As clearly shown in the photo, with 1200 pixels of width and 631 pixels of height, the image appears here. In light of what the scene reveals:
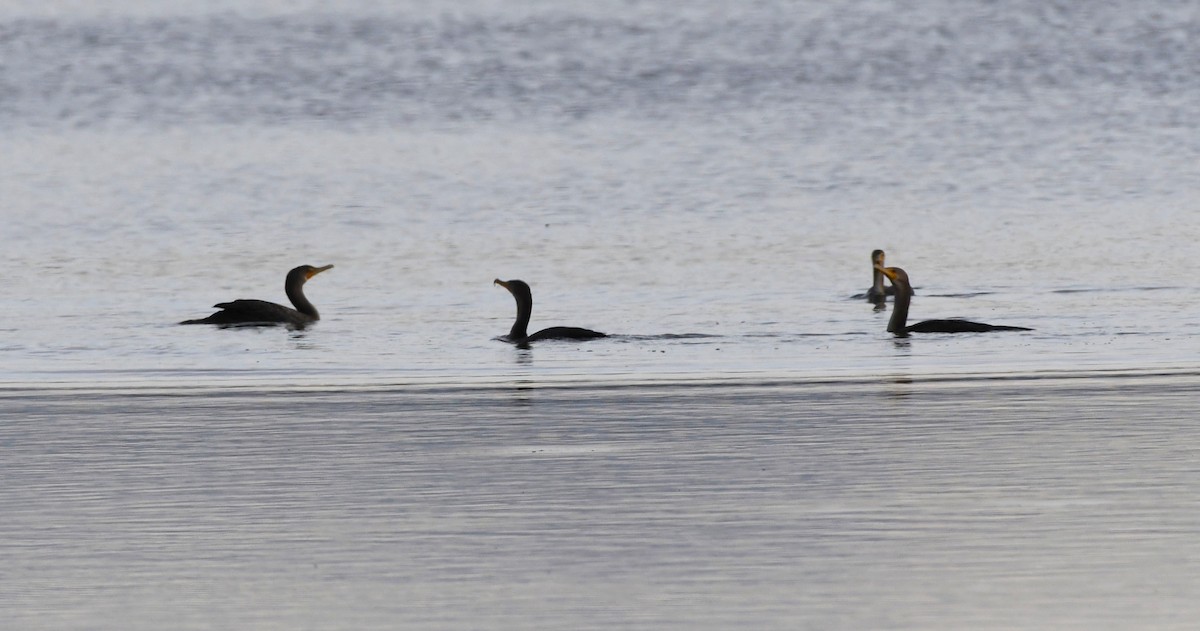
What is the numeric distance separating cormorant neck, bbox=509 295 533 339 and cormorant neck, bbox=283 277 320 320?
2988mm

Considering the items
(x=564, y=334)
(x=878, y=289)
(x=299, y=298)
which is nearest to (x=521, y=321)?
(x=564, y=334)

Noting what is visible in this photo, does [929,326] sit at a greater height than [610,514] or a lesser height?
greater

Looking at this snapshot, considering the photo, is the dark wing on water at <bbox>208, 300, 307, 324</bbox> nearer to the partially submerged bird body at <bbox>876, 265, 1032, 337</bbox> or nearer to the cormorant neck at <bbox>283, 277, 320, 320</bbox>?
the cormorant neck at <bbox>283, 277, 320, 320</bbox>

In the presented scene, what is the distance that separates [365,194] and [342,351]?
19.2 m

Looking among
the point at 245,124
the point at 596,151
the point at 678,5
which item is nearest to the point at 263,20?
the point at 678,5

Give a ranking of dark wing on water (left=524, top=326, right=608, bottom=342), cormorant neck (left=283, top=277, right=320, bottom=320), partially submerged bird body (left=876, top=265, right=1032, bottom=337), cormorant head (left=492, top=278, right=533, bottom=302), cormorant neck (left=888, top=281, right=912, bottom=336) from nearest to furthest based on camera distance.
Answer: dark wing on water (left=524, top=326, right=608, bottom=342), partially submerged bird body (left=876, top=265, right=1032, bottom=337), cormorant neck (left=888, top=281, right=912, bottom=336), cormorant head (left=492, top=278, right=533, bottom=302), cormorant neck (left=283, top=277, right=320, bottom=320)

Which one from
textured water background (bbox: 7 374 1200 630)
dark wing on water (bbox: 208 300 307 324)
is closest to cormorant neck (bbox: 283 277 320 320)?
dark wing on water (bbox: 208 300 307 324)

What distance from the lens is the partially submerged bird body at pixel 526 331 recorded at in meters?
18.1

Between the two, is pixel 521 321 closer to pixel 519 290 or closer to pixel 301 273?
pixel 519 290

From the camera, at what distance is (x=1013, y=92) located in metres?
53.8

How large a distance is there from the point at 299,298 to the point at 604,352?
5453mm

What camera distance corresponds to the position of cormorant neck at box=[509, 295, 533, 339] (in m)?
18.5

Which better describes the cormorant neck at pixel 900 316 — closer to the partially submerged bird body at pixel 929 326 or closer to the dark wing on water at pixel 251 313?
the partially submerged bird body at pixel 929 326

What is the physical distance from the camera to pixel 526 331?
1878 centimetres
